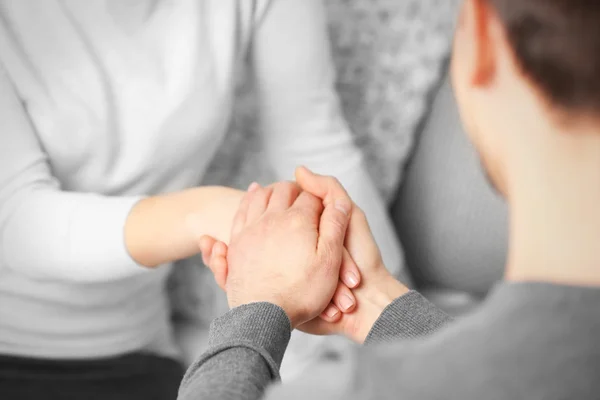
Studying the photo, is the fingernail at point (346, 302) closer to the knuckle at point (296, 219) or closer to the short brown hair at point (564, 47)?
the knuckle at point (296, 219)

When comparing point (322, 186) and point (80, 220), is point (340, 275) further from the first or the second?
point (80, 220)

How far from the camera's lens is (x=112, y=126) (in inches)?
34.6

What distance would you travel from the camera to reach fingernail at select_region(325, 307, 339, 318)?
2.53 ft

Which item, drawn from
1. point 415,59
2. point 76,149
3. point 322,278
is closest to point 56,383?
point 76,149

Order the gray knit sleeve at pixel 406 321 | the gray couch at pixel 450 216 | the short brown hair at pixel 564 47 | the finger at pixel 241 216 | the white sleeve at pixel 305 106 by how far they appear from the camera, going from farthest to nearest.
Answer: the gray couch at pixel 450 216 → the white sleeve at pixel 305 106 → the finger at pixel 241 216 → the gray knit sleeve at pixel 406 321 → the short brown hair at pixel 564 47

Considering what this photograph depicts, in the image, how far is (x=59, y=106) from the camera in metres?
0.85

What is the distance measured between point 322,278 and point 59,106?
14.5 inches

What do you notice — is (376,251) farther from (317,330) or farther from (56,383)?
(56,383)

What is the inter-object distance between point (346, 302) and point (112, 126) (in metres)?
0.35

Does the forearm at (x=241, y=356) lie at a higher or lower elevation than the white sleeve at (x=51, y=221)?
higher

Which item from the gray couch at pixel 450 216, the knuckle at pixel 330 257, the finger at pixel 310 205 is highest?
the finger at pixel 310 205

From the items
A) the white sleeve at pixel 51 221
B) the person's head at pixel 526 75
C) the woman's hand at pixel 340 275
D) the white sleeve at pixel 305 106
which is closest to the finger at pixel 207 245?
the woman's hand at pixel 340 275

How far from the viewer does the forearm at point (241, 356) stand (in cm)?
53

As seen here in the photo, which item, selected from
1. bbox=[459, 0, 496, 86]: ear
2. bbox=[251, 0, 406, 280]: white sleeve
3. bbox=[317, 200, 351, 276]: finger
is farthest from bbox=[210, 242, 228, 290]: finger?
bbox=[459, 0, 496, 86]: ear
